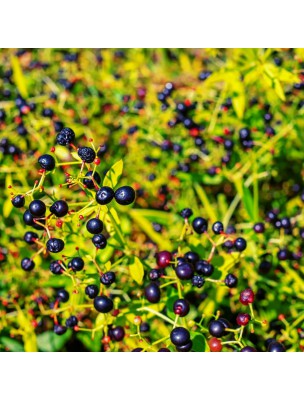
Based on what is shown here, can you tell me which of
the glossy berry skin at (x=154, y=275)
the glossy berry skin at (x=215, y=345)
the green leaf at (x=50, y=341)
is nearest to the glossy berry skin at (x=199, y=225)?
the glossy berry skin at (x=154, y=275)

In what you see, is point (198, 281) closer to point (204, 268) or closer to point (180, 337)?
point (204, 268)

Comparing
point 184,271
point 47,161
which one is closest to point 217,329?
point 184,271

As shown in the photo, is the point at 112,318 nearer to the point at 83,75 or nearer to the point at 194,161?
the point at 194,161

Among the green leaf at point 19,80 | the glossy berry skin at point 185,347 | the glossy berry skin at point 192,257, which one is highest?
the green leaf at point 19,80

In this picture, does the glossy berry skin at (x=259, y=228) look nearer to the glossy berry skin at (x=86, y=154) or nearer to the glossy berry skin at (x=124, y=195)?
the glossy berry skin at (x=124, y=195)

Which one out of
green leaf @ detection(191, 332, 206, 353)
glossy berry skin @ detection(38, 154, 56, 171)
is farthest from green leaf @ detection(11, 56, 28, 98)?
green leaf @ detection(191, 332, 206, 353)

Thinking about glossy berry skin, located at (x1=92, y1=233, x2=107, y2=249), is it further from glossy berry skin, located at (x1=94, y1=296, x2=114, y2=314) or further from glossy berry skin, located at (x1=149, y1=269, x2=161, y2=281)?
glossy berry skin, located at (x1=149, y1=269, x2=161, y2=281)

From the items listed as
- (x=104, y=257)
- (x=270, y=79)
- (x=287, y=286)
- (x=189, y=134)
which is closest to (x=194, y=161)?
(x=189, y=134)
